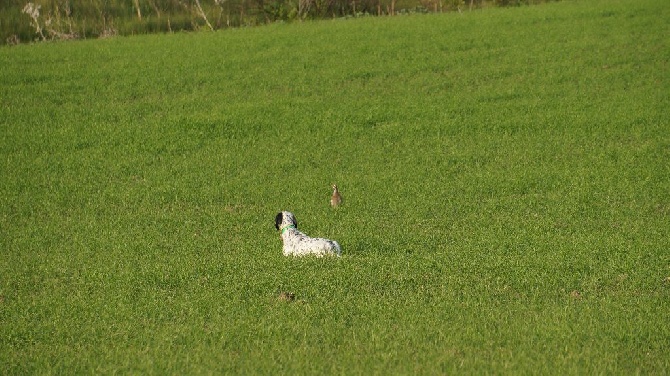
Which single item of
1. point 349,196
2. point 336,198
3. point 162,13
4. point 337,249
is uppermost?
point 162,13

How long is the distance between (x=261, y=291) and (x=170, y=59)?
13192 millimetres

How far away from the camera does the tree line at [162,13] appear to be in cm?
2345

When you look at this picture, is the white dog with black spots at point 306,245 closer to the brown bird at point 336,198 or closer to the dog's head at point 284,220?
the dog's head at point 284,220

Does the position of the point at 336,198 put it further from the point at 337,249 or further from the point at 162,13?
the point at 162,13

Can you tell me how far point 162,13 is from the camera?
2500 centimetres

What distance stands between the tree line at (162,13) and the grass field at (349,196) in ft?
5.12

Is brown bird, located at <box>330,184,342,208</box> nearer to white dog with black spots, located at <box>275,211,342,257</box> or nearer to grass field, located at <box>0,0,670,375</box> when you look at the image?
grass field, located at <box>0,0,670,375</box>

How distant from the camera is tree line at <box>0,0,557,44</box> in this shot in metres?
23.5

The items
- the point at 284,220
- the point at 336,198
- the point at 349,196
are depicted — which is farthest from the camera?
the point at 349,196

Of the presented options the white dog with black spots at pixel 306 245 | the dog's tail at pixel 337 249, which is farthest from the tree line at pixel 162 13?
the dog's tail at pixel 337 249

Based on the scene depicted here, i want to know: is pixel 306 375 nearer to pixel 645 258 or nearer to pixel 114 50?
pixel 645 258

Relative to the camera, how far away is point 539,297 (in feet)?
27.7

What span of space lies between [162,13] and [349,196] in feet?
46.3

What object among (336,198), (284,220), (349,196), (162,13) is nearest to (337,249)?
(284,220)
